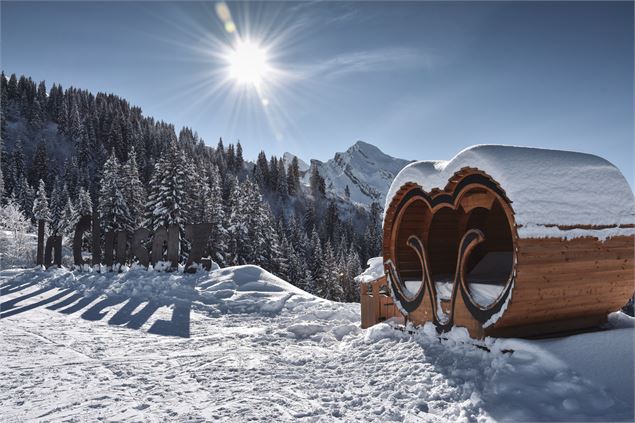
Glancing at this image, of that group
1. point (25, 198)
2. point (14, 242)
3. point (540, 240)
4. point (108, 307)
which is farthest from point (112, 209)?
point (25, 198)

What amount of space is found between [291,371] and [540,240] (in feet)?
15.7

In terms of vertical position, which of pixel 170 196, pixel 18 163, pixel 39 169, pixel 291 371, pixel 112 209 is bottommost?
pixel 291 371

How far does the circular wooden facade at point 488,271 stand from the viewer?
637cm

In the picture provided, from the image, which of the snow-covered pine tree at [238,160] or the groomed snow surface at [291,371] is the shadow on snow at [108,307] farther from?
the snow-covered pine tree at [238,160]

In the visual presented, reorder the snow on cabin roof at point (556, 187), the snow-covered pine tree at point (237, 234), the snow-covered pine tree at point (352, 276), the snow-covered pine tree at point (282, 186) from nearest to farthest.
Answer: the snow on cabin roof at point (556, 187)
the snow-covered pine tree at point (237, 234)
the snow-covered pine tree at point (352, 276)
the snow-covered pine tree at point (282, 186)

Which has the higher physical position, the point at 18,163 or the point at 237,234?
the point at 18,163

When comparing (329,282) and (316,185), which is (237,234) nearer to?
(329,282)

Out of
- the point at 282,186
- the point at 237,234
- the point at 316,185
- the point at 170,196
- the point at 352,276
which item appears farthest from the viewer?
the point at 316,185

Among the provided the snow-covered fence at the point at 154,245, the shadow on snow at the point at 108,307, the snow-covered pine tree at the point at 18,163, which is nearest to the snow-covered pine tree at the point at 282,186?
the snow-covered pine tree at the point at 18,163

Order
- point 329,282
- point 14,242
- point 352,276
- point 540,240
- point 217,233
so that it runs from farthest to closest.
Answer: point 352,276 < point 329,282 < point 14,242 < point 217,233 < point 540,240

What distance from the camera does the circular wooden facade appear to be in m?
6.37

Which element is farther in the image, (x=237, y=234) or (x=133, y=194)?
(x=133, y=194)

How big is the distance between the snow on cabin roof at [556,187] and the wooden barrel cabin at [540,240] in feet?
0.05

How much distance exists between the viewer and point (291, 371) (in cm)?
715
